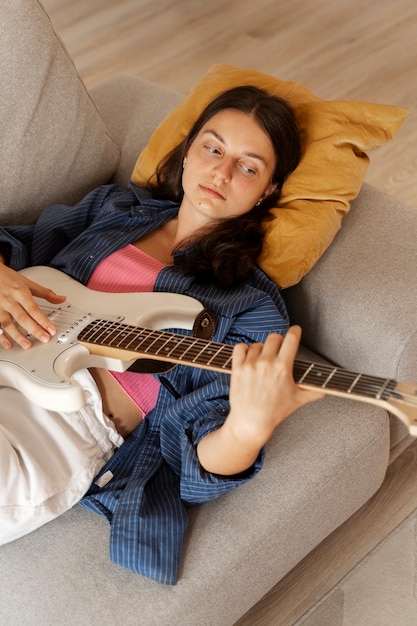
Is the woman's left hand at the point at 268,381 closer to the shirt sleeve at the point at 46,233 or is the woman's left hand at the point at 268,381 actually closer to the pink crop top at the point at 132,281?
the pink crop top at the point at 132,281

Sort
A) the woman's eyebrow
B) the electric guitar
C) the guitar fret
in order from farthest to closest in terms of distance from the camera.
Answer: the woman's eyebrow
the electric guitar
the guitar fret

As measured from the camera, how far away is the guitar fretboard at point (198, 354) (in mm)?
1025

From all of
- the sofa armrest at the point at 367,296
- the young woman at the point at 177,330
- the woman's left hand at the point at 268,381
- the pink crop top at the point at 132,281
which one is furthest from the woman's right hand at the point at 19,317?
the sofa armrest at the point at 367,296

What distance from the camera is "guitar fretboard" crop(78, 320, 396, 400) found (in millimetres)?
1025

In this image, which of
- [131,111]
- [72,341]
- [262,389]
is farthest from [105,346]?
[131,111]

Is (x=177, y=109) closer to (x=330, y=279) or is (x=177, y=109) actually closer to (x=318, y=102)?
Answer: (x=318, y=102)

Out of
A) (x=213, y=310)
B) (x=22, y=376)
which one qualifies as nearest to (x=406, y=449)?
(x=213, y=310)

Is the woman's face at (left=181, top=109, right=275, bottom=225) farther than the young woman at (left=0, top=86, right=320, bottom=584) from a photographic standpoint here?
Yes

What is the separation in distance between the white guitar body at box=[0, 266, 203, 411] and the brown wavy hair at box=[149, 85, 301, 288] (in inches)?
6.1

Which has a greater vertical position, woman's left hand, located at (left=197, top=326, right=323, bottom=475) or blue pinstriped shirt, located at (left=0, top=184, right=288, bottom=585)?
woman's left hand, located at (left=197, top=326, right=323, bottom=475)

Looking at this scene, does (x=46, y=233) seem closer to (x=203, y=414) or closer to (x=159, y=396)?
(x=159, y=396)

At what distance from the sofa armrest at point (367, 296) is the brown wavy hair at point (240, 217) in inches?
5.9

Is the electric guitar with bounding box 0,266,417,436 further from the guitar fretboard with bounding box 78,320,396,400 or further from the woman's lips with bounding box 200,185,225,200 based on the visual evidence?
the woman's lips with bounding box 200,185,225,200

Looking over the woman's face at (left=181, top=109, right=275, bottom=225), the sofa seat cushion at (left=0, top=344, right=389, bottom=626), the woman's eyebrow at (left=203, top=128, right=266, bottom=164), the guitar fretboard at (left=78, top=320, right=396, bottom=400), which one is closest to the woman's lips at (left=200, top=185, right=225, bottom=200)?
the woman's face at (left=181, top=109, right=275, bottom=225)
